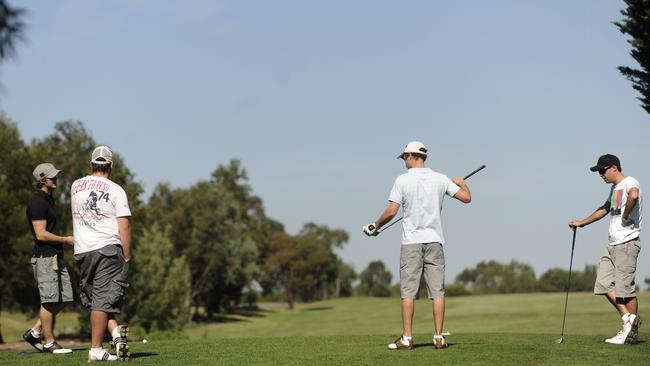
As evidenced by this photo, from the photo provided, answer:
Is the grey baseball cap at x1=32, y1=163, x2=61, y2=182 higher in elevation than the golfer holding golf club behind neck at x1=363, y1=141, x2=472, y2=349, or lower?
higher

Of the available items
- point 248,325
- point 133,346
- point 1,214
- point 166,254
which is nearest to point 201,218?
point 248,325

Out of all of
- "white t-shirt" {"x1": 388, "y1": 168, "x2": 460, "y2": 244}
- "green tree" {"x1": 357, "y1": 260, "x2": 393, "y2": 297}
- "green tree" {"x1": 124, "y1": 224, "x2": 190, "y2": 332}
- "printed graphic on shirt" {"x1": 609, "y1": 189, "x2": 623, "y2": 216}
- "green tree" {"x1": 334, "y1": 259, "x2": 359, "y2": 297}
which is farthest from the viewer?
"green tree" {"x1": 357, "y1": 260, "x2": 393, "y2": 297}

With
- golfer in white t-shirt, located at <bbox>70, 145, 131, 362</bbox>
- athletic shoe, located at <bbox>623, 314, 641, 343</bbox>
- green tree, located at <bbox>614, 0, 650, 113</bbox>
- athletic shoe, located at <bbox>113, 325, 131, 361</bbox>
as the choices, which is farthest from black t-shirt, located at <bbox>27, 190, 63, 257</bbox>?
green tree, located at <bbox>614, 0, 650, 113</bbox>

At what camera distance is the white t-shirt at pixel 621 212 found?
490 inches

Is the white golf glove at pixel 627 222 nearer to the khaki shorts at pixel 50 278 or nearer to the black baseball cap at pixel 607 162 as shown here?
the black baseball cap at pixel 607 162

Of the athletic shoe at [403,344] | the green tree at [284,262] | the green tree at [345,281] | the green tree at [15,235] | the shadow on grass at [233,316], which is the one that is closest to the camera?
the athletic shoe at [403,344]

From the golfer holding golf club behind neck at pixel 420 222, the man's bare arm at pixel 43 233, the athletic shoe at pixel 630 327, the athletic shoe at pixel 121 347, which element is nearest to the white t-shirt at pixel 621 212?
the athletic shoe at pixel 630 327

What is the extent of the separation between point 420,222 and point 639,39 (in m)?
13.9

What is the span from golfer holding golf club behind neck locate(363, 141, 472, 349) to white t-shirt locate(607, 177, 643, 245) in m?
2.42

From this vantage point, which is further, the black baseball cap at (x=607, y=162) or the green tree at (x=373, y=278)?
the green tree at (x=373, y=278)

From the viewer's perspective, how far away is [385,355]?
1108cm

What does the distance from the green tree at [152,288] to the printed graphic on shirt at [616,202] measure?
4315cm

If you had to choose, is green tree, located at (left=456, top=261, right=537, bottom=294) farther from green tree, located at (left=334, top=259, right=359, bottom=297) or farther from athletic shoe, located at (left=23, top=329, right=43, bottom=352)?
athletic shoe, located at (left=23, top=329, right=43, bottom=352)

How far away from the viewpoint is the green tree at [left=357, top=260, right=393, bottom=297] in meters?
167
